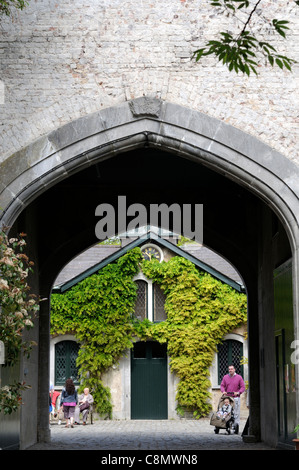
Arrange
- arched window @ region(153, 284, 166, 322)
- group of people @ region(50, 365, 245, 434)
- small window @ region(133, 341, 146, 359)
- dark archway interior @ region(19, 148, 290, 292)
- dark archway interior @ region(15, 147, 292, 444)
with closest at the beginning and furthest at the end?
dark archway interior @ region(15, 147, 292, 444), dark archway interior @ region(19, 148, 290, 292), group of people @ region(50, 365, 245, 434), small window @ region(133, 341, 146, 359), arched window @ region(153, 284, 166, 322)

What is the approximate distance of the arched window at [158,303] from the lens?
23.5 metres

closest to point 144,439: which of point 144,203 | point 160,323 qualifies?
point 144,203

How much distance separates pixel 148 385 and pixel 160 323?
5.81ft

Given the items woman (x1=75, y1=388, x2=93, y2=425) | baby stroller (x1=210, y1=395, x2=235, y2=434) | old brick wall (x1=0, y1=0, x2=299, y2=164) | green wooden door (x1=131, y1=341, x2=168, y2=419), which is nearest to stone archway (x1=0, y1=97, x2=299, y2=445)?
old brick wall (x1=0, y1=0, x2=299, y2=164)

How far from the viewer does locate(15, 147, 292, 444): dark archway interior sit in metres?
12.4

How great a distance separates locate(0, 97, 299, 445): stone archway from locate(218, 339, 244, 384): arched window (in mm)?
14391

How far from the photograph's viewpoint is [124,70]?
891 centimetres

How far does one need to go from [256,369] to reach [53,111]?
6.92 metres

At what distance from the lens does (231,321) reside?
74.1ft

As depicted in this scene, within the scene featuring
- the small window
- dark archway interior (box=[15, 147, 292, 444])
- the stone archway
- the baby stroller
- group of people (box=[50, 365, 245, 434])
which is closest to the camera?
the stone archway

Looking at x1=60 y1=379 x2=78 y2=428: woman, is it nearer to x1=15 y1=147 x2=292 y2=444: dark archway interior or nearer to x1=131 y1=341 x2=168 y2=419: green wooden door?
x1=15 y1=147 x2=292 y2=444: dark archway interior

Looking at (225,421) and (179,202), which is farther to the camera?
(225,421)

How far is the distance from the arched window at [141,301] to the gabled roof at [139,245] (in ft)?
3.69

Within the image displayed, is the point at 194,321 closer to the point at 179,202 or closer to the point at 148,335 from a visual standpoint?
the point at 148,335
